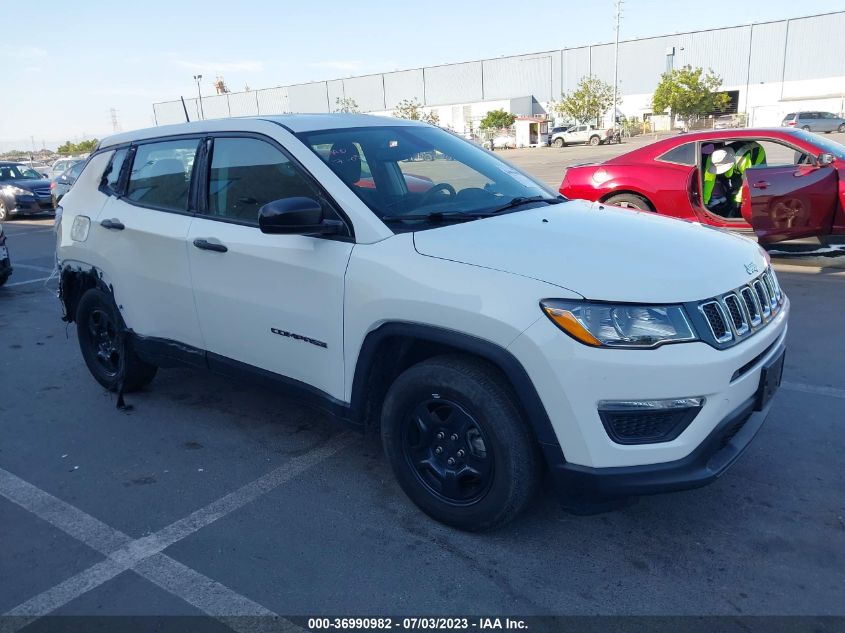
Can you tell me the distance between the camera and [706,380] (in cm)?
259

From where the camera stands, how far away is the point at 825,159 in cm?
739

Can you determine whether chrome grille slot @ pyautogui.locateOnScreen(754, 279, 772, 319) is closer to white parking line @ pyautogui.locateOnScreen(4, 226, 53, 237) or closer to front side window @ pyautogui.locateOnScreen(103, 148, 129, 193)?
front side window @ pyautogui.locateOnScreen(103, 148, 129, 193)

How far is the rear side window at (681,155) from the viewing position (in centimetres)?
823

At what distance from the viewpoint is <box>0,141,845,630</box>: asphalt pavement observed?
2738 mm

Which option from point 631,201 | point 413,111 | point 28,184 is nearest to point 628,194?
point 631,201

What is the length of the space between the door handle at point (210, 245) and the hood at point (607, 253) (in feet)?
4.13

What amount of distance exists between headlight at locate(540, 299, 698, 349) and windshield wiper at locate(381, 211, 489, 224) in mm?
878

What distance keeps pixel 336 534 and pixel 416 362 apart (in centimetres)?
87

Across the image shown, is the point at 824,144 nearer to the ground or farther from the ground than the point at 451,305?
farther from the ground

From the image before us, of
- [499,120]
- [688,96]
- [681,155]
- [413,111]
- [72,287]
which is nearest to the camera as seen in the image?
[72,287]

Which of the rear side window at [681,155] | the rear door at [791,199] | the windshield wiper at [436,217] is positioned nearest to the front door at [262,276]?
the windshield wiper at [436,217]

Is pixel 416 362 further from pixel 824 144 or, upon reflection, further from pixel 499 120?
pixel 499 120

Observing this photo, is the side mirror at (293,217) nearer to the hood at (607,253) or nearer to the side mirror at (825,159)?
the hood at (607,253)

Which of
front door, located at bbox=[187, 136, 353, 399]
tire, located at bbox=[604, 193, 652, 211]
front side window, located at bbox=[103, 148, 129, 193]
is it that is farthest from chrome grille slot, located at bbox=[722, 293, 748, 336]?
tire, located at bbox=[604, 193, 652, 211]
